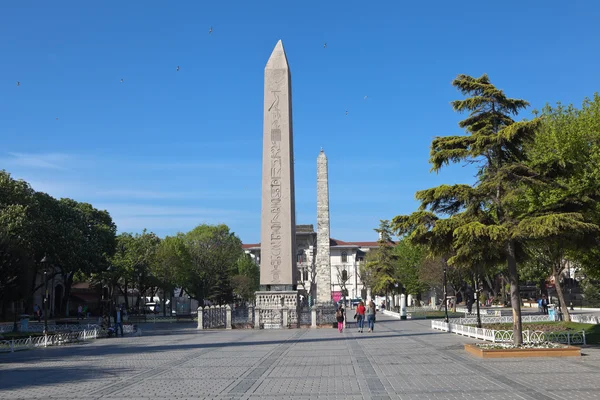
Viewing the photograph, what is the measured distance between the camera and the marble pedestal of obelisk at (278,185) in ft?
99.8

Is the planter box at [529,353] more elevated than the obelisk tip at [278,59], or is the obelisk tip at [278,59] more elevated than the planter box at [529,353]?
the obelisk tip at [278,59]

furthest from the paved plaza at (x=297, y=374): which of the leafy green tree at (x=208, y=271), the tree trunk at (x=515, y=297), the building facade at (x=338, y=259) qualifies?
the building facade at (x=338, y=259)

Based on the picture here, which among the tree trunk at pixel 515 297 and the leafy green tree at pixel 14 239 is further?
the leafy green tree at pixel 14 239

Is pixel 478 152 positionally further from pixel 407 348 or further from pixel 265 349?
pixel 265 349

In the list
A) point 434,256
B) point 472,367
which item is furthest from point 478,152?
point 472,367

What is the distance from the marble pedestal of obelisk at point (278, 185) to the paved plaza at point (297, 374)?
9505 mm

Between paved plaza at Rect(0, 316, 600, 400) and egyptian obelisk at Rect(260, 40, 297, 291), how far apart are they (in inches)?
374

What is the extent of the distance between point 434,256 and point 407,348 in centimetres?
372

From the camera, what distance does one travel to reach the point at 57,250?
45.9m

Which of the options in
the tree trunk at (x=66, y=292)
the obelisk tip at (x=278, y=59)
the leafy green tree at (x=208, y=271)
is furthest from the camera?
the leafy green tree at (x=208, y=271)

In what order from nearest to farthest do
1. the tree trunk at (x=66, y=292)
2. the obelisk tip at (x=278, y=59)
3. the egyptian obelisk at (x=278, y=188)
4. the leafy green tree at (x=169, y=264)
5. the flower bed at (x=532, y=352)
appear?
the flower bed at (x=532, y=352), the egyptian obelisk at (x=278, y=188), the obelisk tip at (x=278, y=59), the tree trunk at (x=66, y=292), the leafy green tree at (x=169, y=264)

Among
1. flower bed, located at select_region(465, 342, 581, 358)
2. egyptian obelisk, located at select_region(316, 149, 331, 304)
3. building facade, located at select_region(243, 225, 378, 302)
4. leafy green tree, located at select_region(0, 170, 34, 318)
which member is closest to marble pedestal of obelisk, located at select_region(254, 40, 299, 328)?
flower bed, located at select_region(465, 342, 581, 358)

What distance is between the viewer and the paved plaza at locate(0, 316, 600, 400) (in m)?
10.8

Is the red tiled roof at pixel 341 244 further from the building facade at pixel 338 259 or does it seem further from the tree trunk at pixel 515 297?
the tree trunk at pixel 515 297
